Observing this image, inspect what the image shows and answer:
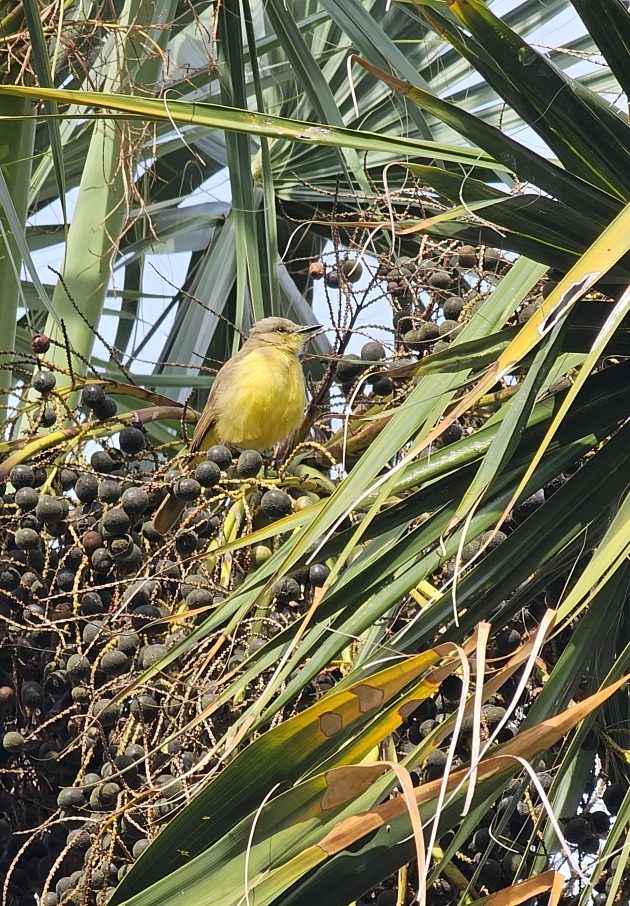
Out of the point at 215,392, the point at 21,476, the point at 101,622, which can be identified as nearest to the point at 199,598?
the point at 101,622

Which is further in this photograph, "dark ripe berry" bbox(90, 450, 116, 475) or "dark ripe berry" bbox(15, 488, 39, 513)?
"dark ripe berry" bbox(90, 450, 116, 475)

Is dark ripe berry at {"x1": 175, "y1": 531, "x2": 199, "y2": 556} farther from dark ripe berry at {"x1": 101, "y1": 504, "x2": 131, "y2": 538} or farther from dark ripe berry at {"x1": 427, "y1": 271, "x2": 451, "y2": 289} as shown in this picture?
dark ripe berry at {"x1": 427, "y1": 271, "x2": 451, "y2": 289}

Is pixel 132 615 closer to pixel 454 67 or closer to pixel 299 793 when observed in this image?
pixel 299 793

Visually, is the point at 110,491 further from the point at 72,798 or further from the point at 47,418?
the point at 72,798

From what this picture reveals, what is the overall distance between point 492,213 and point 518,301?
27 cm

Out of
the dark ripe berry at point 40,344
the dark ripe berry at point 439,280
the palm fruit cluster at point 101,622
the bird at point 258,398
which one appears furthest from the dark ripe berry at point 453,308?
the bird at point 258,398

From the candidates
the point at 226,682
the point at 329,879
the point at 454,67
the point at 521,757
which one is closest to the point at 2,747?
the point at 226,682

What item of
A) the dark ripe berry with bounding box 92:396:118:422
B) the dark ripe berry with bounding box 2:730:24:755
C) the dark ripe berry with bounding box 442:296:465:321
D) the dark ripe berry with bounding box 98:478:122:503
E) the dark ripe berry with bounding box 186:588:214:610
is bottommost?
the dark ripe berry with bounding box 2:730:24:755

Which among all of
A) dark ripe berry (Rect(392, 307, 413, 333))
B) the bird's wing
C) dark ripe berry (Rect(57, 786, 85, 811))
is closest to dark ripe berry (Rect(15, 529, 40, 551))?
dark ripe berry (Rect(57, 786, 85, 811))

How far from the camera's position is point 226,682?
8.57 feet

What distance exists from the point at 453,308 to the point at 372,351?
0.40 m

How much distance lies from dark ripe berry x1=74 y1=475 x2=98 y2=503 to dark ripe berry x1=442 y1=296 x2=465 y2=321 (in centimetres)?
99

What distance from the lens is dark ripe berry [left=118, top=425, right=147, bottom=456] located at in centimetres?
329

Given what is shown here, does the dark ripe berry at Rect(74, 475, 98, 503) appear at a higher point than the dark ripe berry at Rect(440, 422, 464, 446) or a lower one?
higher
